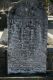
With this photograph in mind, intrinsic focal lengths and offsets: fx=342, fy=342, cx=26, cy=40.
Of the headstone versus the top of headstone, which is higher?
the top of headstone

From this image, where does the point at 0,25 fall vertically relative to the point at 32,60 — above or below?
below

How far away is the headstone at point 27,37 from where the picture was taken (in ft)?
24.1

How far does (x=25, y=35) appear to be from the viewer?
743 cm

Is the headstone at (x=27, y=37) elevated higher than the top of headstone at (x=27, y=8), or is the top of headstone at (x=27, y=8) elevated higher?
the top of headstone at (x=27, y=8)

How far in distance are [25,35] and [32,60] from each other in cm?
57

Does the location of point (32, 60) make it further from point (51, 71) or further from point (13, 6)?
point (13, 6)

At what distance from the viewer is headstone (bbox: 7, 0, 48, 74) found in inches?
290

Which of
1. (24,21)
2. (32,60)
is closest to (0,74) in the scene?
(32,60)

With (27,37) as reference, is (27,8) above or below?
above

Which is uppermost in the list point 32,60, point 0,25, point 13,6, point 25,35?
point 13,6

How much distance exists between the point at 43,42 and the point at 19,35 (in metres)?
0.54

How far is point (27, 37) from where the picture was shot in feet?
24.4

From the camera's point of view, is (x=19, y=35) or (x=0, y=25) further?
(x=0, y=25)

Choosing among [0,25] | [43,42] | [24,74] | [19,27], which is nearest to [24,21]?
[19,27]
